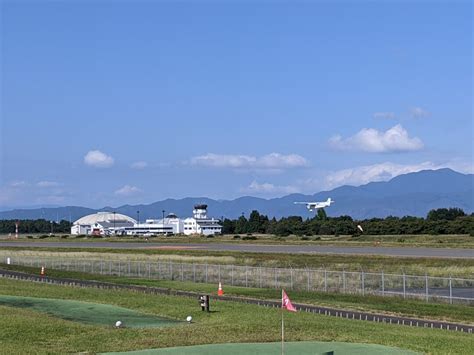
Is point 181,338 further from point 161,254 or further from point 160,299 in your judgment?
point 161,254

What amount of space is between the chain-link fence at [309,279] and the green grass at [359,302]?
7.72 feet

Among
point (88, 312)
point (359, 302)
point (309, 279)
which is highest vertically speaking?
point (309, 279)

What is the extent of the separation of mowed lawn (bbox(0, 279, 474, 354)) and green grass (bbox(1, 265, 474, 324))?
5247mm

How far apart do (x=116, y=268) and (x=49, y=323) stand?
40.6 m

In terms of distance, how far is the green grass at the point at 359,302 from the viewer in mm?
34094

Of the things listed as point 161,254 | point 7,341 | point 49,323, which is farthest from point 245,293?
point 161,254

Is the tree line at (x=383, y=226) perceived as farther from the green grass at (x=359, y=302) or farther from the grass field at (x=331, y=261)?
the green grass at (x=359, y=302)

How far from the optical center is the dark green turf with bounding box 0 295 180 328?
28.6m

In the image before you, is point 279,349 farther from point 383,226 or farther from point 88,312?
point 383,226

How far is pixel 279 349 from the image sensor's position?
21719 mm

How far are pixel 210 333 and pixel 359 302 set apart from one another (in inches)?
618

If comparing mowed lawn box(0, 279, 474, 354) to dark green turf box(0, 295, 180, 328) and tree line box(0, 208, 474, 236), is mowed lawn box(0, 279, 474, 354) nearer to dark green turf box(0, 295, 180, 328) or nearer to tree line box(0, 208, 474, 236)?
dark green turf box(0, 295, 180, 328)

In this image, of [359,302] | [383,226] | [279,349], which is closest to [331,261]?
[359,302]

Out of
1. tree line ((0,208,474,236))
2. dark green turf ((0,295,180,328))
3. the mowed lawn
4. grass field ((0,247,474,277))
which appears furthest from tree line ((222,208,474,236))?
the mowed lawn
